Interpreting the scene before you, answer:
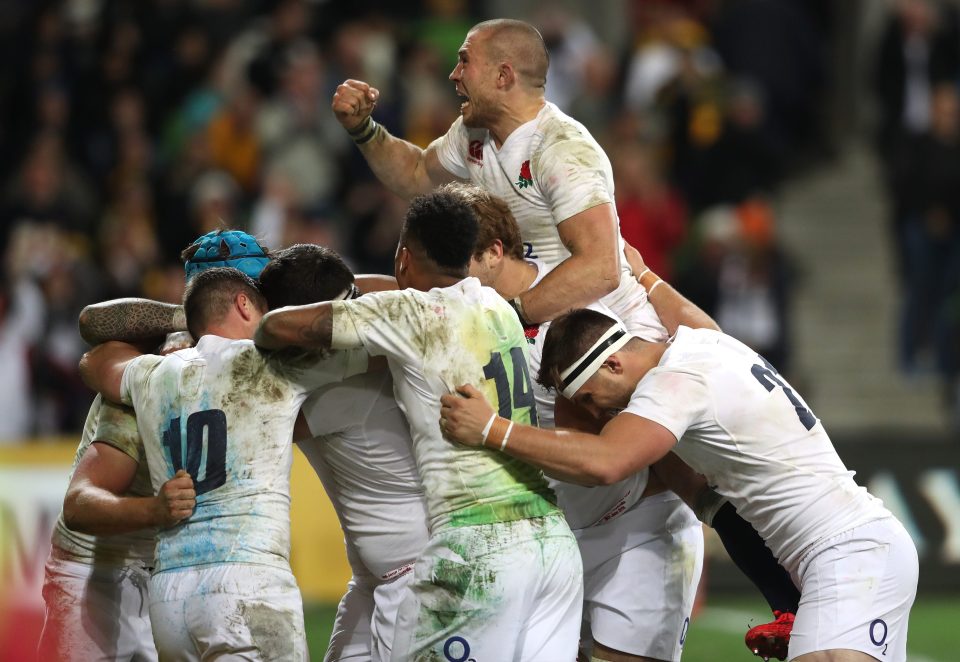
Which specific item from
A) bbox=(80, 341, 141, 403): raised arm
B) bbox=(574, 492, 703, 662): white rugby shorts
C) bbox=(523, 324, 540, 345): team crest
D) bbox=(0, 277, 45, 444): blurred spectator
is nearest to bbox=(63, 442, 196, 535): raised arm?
bbox=(80, 341, 141, 403): raised arm

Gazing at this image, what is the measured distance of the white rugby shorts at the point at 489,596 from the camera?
559 cm

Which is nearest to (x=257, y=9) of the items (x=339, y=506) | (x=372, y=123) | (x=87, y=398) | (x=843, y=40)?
(x=87, y=398)

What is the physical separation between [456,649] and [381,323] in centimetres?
121

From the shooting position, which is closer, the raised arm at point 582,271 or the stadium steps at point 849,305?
the raised arm at point 582,271

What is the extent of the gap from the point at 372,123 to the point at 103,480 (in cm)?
213

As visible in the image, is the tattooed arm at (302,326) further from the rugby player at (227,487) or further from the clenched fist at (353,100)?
the clenched fist at (353,100)

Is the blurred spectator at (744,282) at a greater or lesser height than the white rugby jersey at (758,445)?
greater

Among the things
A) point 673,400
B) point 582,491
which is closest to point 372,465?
point 582,491

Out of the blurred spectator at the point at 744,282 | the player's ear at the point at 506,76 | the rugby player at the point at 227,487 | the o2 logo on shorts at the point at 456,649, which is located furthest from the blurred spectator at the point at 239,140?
the o2 logo on shorts at the point at 456,649

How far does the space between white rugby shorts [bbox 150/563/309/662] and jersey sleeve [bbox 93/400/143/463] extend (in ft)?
2.14

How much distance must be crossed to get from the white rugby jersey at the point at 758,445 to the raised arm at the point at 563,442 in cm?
13

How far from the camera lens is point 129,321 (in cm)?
646

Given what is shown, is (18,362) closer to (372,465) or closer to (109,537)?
(109,537)

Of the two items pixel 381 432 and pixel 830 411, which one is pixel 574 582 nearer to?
pixel 381 432
